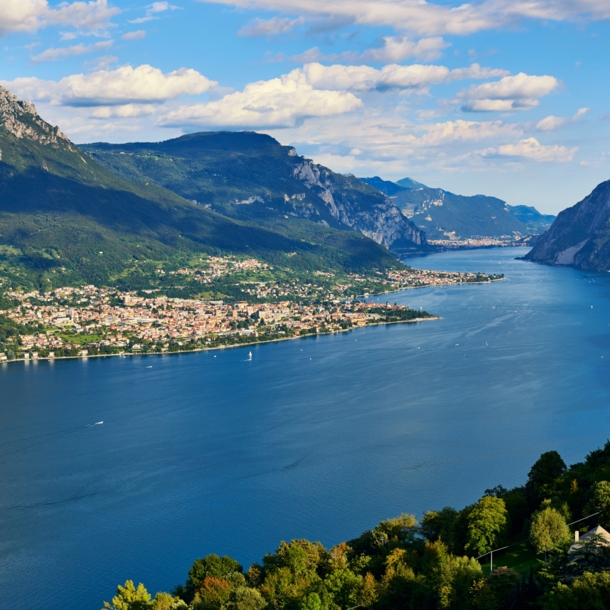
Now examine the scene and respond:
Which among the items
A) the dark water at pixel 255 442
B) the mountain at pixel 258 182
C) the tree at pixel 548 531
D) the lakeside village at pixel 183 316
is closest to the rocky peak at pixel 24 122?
the mountain at pixel 258 182

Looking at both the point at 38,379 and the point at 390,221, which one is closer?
the point at 38,379

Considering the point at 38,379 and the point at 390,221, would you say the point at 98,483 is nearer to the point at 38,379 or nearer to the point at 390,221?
the point at 38,379

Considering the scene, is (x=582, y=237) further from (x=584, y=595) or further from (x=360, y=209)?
(x=584, y=595)

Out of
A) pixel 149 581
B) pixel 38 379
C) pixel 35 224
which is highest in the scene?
pixel 35 224

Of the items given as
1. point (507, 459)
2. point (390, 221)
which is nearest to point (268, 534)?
point (507, 459)

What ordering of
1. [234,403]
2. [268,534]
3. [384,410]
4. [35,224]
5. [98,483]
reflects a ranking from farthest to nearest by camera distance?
[35,224] < [234,403] < [384,410] < [98,483] < [268,534]

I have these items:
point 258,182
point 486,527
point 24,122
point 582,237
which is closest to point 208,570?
point 486,527
